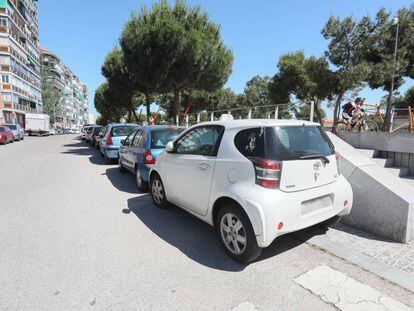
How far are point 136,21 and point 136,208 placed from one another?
1332cm

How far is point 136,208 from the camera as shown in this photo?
206 inches

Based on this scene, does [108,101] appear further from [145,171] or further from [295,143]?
[295,143]

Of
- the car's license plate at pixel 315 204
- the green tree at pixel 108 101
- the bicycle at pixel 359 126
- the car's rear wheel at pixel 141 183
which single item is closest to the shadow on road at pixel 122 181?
the car's rear wheel at pixel 141 183

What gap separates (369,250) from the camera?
11.1 ft

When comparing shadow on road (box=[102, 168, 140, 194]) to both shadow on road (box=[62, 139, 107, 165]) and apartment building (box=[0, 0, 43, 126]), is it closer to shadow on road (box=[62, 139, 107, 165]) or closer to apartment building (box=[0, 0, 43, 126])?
shadow on road (box=[62, 139, 107, 165])

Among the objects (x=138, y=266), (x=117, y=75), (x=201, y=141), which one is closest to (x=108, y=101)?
(x=117, y=75)

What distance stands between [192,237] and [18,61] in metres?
56.6

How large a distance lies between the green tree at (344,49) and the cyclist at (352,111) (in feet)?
36.8

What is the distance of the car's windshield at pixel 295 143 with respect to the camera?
9.78 feet

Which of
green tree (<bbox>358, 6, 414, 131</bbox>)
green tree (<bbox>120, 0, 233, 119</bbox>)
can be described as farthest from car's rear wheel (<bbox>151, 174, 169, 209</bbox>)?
green tree (<bbox>358, 6, 414, 131</bbox>)

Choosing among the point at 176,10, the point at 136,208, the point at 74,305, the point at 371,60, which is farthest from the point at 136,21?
the point at 371,60

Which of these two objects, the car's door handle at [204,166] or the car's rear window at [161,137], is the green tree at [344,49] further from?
the car's door handle at [204,166]

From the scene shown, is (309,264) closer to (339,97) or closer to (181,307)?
(181,307)

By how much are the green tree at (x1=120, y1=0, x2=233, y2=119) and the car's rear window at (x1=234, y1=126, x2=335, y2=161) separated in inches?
464
